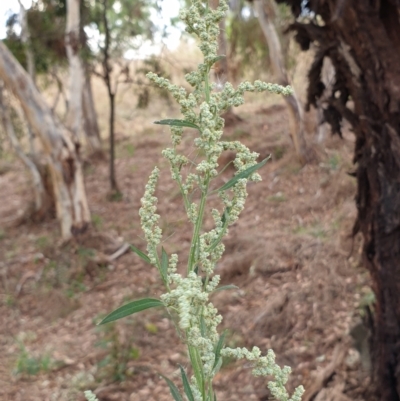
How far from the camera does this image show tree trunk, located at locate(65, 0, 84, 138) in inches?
302

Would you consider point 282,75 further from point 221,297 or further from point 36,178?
point 221,297

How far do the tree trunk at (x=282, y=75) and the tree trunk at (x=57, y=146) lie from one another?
12.0 ft

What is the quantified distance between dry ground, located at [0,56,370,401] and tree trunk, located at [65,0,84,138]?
5.21 ft

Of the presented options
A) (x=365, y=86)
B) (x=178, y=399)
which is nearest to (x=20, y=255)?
(x=365, y=86)

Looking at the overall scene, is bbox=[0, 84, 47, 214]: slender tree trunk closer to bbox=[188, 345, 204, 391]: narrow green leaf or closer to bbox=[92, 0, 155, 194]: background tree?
bbox=[92, 0, 155, 194]: background tree

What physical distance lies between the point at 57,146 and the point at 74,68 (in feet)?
4.30

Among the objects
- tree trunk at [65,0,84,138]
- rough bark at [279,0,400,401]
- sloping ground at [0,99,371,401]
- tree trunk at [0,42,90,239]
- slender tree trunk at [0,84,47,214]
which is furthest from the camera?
slender tree trunk at [0,84,47,214]

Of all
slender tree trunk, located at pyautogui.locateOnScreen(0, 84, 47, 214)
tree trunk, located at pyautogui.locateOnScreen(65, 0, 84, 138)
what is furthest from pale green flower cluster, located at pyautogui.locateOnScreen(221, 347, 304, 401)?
slender tree trunk, located at pyautogui.locateOnScreen(0, 84, 47, 214)

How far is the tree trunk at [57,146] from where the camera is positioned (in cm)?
696

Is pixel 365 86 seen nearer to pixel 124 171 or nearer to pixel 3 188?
pixel 124 171

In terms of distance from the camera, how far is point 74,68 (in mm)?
7906

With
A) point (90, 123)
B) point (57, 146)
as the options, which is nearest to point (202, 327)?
point (57, 146)

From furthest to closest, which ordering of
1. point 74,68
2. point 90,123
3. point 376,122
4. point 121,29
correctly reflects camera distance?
point 90,123 → point 121,29 → point 74,68 → point 376,122

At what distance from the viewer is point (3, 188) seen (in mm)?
12195
